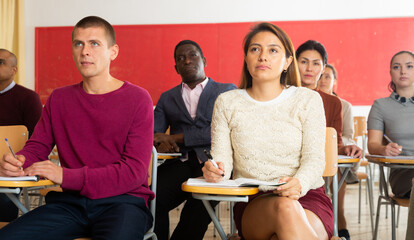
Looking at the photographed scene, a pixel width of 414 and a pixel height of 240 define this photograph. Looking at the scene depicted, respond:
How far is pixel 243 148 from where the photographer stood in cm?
194

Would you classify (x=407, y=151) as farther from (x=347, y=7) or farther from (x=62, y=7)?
(x=62, y=7)

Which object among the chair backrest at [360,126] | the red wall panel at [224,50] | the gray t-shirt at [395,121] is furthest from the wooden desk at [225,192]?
the red wall panel at [224,50]

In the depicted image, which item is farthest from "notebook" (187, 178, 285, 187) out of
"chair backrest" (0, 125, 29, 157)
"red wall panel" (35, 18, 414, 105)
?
"red wall panel" (35, 18, 414, 105)

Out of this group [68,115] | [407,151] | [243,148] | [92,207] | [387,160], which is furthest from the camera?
[407,151]

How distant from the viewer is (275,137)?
6.27 feet

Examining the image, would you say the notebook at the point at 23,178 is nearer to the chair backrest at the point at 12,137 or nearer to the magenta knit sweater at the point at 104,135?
the magenta knit sweater at the point at 104,135

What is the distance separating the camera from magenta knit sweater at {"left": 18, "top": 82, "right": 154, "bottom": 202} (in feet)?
5.57

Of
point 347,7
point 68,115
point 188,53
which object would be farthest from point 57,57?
point 68,115

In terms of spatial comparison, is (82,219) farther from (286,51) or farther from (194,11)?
(194,11)

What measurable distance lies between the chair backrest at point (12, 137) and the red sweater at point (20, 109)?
1036 mm

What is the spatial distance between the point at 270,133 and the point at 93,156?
0.76 metres

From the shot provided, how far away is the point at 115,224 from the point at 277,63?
3.30 ft

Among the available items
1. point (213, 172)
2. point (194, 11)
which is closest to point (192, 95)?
point (213, 172)

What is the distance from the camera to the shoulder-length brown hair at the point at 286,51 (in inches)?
78.8
